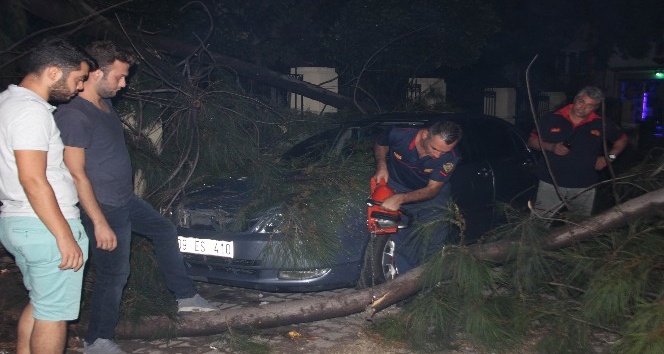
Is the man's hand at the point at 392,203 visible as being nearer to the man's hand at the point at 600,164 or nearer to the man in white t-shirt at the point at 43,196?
the man in white t-shirt at the point at 43,196

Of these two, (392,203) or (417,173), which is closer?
(392,203)

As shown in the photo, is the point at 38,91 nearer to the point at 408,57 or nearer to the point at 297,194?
the point at 297,194

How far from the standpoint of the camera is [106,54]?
12.9ft

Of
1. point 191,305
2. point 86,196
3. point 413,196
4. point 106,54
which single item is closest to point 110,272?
point 86,196

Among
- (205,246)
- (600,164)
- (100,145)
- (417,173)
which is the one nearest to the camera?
(100,145)

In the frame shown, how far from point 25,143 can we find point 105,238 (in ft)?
2.84

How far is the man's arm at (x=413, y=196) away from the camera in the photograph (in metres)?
4.46

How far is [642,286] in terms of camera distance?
389 cm

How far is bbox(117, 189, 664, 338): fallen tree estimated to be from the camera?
4.34m

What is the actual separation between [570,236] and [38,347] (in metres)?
3.40

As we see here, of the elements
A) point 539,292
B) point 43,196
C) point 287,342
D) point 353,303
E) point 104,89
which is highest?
point 104,89

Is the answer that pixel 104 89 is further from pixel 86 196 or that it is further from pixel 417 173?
pixel 417 173

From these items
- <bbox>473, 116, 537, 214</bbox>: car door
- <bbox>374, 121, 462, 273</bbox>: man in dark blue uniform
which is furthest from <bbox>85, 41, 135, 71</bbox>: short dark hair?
<bbox>473, 116, 537, 214</bbox>: car door

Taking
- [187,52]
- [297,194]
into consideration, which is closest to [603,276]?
[297,194]
